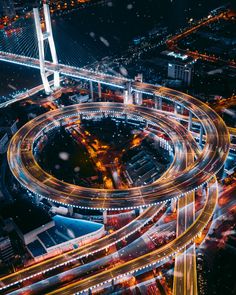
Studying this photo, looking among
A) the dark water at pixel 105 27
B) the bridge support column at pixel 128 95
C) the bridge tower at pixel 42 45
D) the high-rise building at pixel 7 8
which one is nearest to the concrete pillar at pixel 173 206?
the bridge support column at pixel 128 95

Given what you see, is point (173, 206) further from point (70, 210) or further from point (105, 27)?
point (105, 27)

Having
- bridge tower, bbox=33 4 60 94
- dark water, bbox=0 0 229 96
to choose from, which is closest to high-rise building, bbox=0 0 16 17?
dark water, bbox=0 0 229 96

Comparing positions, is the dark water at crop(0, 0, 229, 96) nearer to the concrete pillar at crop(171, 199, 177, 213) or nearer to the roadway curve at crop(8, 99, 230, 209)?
the roadway curve at crop(8, 99, 230, 209)

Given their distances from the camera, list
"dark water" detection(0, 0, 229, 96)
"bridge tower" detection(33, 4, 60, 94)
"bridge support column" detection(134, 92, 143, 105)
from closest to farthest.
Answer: "bridge support column" detection(134, 92, 143, 105), "bridge tower" detection(33, 4, 60, 94), "dark water" detection(0, 0, 229, 96)

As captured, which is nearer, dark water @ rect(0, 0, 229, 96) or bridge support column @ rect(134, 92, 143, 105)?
bridge support column @ rect(134, 92, 143, 105)

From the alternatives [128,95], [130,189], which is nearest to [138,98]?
[128,95]

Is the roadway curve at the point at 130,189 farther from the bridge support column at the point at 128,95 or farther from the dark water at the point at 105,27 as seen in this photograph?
the dark water at the point at 105,27

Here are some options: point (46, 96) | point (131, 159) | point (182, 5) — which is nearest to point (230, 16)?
point (182, 5)
